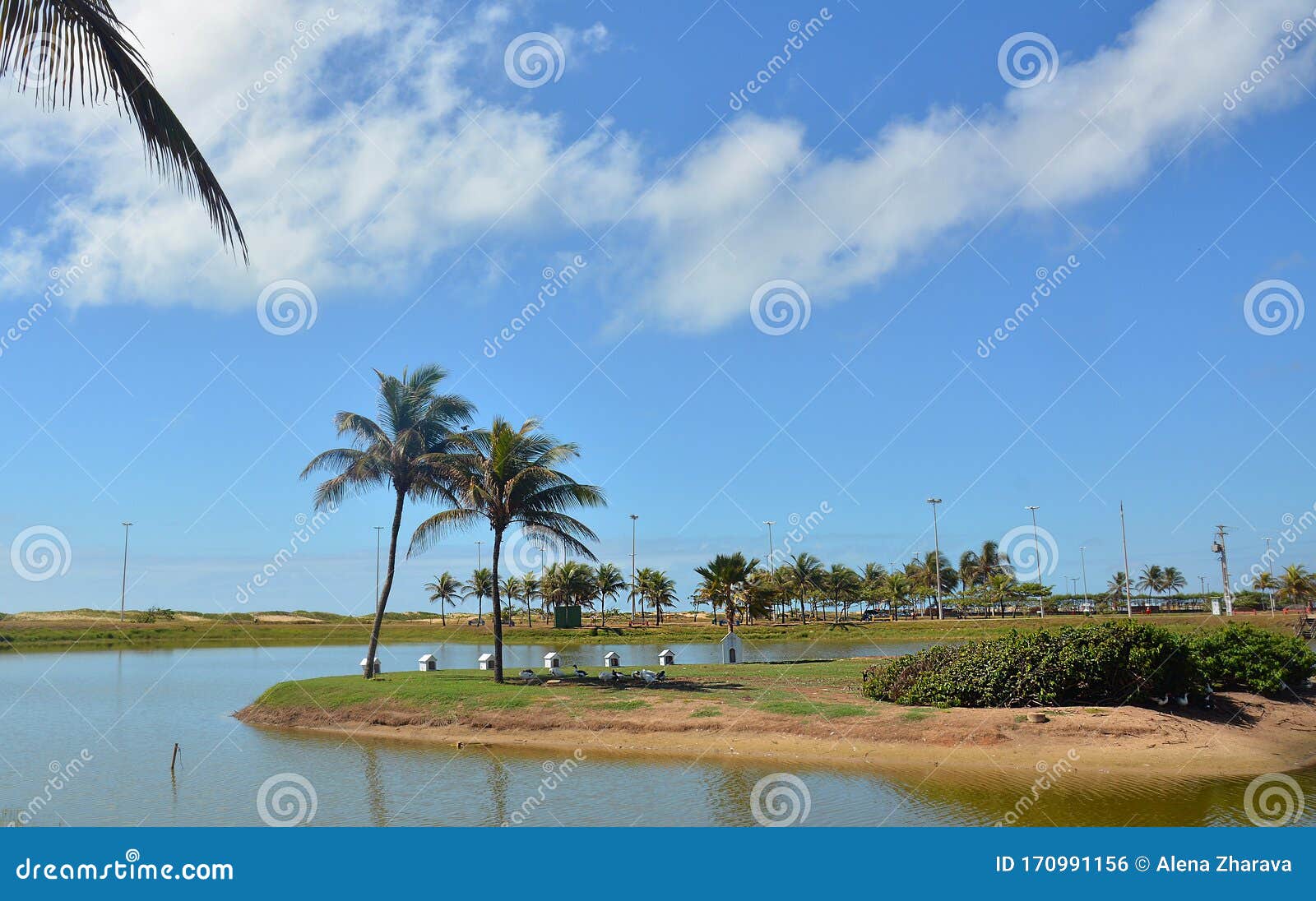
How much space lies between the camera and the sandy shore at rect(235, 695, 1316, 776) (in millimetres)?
21141

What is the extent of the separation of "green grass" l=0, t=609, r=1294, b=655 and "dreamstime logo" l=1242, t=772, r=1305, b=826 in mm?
59297

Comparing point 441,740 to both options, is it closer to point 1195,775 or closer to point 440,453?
point 440,453

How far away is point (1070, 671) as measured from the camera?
24.0 metres

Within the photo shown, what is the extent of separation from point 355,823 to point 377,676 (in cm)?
1890

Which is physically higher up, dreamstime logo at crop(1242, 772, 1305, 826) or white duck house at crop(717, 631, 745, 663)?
white duck house at crop(717, 631, 745, 663)

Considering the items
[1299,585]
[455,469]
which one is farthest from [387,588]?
[1299,585]

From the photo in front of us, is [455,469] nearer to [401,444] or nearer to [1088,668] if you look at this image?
[401,444]

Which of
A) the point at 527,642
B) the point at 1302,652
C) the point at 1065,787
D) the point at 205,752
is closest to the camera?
the point at 1065,787

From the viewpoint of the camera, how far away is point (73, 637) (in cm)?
9344

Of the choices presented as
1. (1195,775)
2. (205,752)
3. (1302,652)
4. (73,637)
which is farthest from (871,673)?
(73,637)
